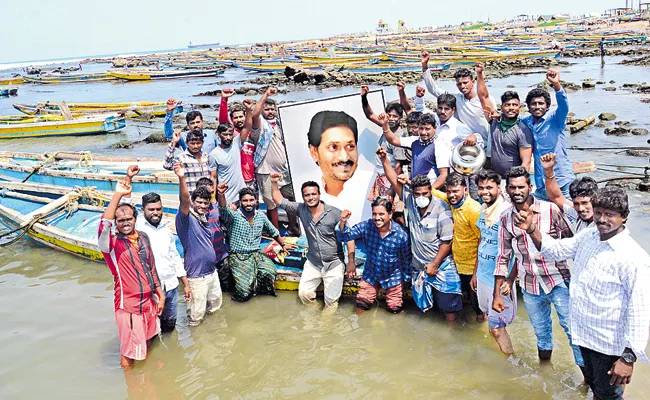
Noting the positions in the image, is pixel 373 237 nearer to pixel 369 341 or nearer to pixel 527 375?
pixel 369 341

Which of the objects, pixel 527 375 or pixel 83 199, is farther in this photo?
pixel 83 199

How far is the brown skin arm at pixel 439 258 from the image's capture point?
5613mm

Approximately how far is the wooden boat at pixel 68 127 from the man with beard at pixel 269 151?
18.5 meters

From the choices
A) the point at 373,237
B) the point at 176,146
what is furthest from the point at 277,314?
the point at 176,146

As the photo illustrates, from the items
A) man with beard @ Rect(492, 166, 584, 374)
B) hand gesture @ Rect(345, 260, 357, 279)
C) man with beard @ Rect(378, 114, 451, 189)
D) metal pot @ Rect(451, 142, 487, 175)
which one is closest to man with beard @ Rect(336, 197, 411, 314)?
hand gesture @ Rect(345, 260, 357, 279)

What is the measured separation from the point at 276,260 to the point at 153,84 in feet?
165

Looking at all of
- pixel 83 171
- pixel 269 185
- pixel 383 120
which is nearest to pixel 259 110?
pixel 269 185

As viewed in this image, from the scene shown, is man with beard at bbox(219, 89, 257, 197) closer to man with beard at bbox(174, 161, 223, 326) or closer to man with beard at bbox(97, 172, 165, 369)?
man with beard at bbox(174, 161, 223, 326)

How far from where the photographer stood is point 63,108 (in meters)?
23.3

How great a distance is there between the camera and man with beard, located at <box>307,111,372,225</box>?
7352 mm

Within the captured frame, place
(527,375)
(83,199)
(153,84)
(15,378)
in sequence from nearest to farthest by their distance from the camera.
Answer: (527,375)
(15,378)
(83,199)
(153,84)

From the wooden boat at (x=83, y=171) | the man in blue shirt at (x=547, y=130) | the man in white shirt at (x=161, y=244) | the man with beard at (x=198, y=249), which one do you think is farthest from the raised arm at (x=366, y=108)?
the wooden boat at (x=83, y=171)

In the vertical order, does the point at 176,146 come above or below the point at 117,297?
above

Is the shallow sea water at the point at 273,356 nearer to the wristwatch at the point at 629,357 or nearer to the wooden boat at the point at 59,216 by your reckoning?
the wooden boat at the point at 59,216
